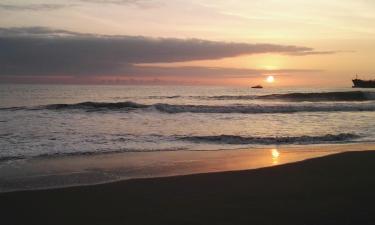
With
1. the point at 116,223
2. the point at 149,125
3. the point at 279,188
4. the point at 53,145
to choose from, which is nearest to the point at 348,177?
the point at 279,188

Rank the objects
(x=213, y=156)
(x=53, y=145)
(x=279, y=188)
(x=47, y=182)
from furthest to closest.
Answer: (x=53, y=145)
(x=213, y=156)
(x=47, y=182)
(x=279, y=188)

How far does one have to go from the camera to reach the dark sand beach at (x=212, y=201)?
210 inches

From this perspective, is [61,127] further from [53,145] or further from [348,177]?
Result: [348,177]

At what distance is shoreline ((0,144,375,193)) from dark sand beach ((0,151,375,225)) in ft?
2.24

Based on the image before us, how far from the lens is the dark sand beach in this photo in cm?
534

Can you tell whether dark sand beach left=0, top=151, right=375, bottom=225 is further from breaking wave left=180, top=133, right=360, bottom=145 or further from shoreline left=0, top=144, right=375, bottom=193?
breaking wave left=180, top=133, right=360, bottom=145

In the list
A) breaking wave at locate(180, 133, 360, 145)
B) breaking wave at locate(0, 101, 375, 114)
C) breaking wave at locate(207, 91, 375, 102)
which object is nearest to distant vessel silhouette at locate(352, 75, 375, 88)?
breaking wave at locate(207, 91, 375, 102)

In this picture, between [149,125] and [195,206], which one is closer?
[195,206]

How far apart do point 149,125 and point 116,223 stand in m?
13.7

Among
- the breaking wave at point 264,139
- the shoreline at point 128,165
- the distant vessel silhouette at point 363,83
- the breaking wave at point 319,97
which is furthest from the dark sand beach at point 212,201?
the distant vessel silhouette at point 363,83

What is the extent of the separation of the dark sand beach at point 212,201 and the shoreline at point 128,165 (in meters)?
0.68

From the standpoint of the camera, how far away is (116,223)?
5.16 meters

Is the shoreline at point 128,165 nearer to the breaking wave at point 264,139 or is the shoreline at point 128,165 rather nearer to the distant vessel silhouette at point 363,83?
the breaking wave at point 264,139

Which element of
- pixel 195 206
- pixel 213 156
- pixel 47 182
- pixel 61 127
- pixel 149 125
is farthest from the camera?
pixel 149 125
